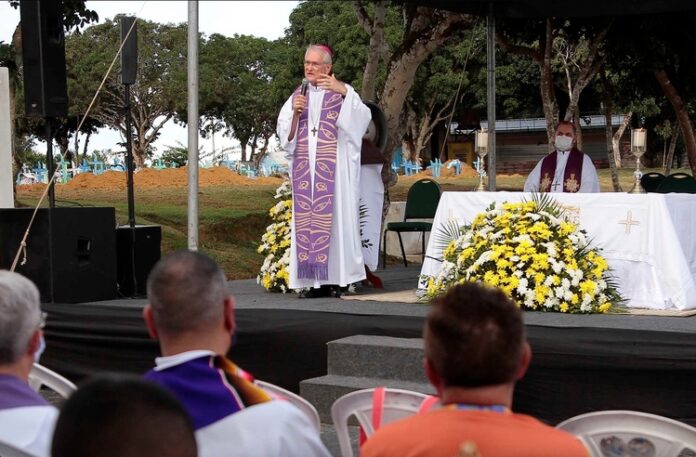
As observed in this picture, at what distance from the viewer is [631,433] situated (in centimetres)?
312

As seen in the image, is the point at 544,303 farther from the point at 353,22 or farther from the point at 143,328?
the point at 353,22

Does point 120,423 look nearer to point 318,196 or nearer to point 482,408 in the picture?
point 482,408

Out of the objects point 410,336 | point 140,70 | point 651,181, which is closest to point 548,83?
point 651,181

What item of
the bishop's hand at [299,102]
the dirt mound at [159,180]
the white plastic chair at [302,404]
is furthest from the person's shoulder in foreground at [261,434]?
the dirt mound at [159,180]

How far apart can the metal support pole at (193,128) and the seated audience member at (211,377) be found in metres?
4.61

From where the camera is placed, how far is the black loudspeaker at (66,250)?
7.78m

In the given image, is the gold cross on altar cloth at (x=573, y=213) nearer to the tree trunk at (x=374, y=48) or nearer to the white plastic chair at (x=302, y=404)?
the white plastic chair at (x=302, y=404)

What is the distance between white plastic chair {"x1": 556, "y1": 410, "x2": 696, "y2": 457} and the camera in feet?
9.95

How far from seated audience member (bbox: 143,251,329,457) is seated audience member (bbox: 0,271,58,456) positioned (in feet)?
1.09

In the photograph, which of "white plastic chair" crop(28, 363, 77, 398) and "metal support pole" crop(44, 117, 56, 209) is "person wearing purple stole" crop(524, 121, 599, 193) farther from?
"white plastic chair" crop(28, 363, 77, 398)

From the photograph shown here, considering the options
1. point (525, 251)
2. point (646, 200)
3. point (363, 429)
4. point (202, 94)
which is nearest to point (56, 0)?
point (525, 251)

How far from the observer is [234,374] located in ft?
8.63

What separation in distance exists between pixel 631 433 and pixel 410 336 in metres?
3.11

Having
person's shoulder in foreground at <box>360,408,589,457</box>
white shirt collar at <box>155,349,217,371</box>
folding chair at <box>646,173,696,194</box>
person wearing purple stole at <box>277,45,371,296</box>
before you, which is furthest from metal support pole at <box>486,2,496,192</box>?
person's shoulder in foreground at <box>360,408,589,457</box>
